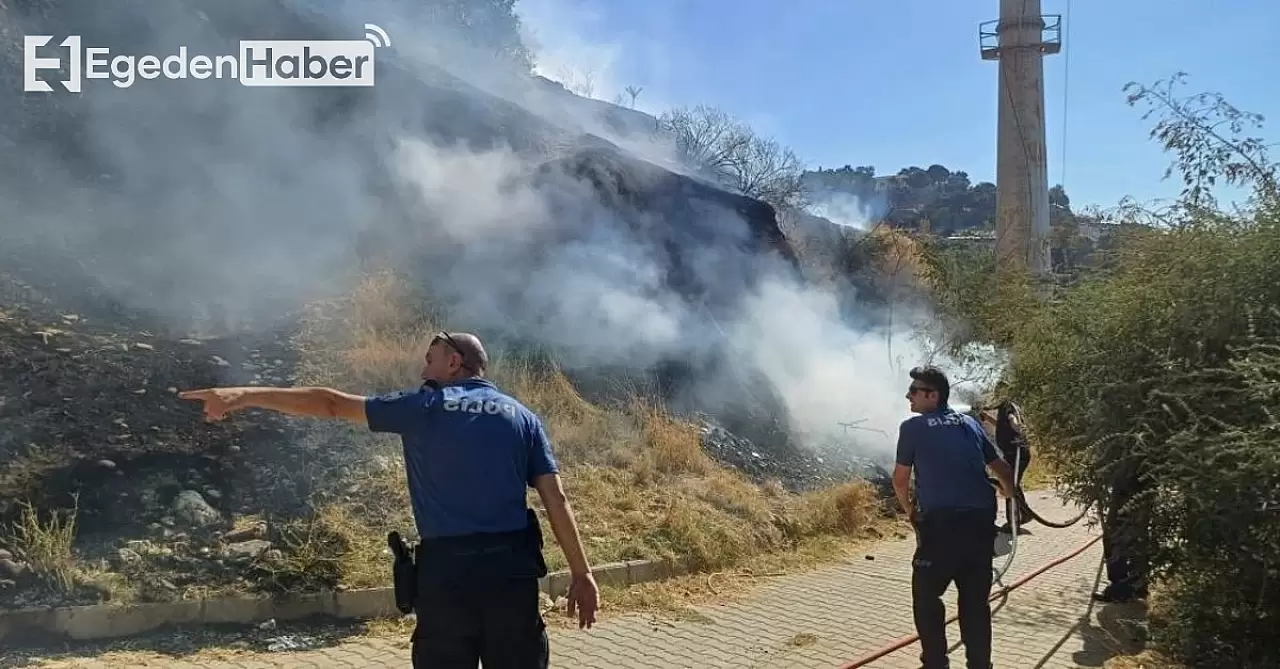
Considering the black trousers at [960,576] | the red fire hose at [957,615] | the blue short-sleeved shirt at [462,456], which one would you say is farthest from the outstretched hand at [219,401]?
the red fire hose at [957,615]

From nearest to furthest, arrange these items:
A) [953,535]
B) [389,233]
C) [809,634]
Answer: [953,535] < [809,634] < [389,233]

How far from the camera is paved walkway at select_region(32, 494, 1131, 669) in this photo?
4.76 m

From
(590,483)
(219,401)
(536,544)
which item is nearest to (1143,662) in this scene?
(536,544)

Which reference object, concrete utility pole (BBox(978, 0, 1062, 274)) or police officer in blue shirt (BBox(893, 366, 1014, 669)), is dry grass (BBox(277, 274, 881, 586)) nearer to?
police officer in blue shirt (BBox(893, 366, 1014, 669))

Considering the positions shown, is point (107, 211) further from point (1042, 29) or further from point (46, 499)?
point (1042, 29)

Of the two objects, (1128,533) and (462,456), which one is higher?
(462,456)

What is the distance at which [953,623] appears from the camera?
543 cm

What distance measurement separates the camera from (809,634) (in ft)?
17.5

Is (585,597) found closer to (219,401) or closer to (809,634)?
(219,401)

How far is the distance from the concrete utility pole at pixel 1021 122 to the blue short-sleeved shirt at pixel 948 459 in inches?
974

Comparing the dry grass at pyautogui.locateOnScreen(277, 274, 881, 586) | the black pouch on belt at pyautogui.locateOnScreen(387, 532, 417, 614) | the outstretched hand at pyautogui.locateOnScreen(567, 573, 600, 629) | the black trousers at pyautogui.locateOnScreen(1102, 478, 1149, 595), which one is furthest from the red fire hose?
the black pouch on belt at pyautogui.locateOnScreen(387, 532, 417, 614)

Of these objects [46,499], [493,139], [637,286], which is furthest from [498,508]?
[493,139]

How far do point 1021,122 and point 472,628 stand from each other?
28.6m

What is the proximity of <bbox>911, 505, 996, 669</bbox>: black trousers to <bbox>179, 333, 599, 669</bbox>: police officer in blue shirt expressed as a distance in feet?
5.96
